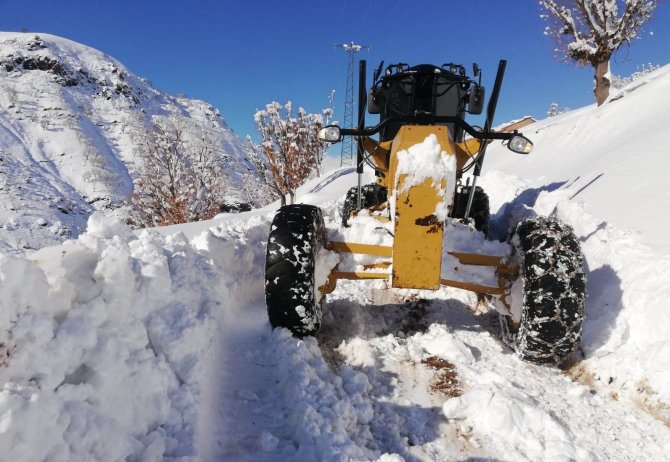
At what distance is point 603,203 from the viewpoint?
217 inches

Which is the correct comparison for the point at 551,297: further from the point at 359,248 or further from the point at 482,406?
the point at 359,248

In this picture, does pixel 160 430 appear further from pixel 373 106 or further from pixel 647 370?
pixel 373 106

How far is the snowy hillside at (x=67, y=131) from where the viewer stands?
48.9 metres

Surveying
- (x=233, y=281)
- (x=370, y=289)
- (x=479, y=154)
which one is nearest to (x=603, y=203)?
(x=479, y=154)

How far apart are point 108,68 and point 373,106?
109917 mm

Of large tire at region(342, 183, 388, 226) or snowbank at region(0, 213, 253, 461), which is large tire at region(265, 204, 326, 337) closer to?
snowbank at region(0, 213, 253, 461)

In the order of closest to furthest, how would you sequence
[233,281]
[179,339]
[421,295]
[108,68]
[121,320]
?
1. [121,320]
2. [179,339]
3. [233,281]
4. [421,295]
5. [108,68]

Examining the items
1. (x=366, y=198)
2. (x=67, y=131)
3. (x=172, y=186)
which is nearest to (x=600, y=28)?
(x=366, y=198)

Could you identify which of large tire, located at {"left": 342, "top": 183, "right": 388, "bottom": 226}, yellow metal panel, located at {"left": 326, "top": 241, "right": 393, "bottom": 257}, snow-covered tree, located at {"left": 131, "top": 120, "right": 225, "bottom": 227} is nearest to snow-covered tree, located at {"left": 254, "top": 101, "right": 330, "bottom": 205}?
snow-covered tree, located at {"left": 131, "top": 120, "right": 225, "bottom": 227}

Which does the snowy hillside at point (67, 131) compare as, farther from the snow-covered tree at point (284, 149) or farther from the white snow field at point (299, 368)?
the white snow field at point (299, 368)

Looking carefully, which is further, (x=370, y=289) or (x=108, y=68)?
(x=108, y=68)

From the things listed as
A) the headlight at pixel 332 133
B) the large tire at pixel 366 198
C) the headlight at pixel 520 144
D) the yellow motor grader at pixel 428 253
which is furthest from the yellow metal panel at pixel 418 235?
the large tire at pixel 366 198

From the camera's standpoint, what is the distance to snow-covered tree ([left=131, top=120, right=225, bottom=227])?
2897cm

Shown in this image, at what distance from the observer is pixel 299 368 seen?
3.21m
